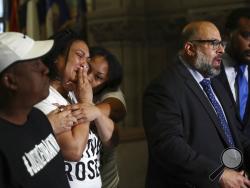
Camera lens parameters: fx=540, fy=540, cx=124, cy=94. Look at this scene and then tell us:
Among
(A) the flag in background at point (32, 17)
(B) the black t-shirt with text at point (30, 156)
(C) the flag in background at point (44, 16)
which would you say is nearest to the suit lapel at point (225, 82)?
(B) the black t-shirt with text at point (30, 156)

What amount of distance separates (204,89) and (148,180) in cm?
57

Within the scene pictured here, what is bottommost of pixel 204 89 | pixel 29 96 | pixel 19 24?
pixel 19 24

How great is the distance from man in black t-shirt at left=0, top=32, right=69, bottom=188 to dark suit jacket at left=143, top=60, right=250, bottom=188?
2.59ft

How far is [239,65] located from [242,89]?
0.18 m

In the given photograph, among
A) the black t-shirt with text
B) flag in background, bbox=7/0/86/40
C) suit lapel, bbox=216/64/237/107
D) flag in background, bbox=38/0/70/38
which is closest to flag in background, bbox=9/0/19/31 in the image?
flag in background, bbox=7/0/86/40

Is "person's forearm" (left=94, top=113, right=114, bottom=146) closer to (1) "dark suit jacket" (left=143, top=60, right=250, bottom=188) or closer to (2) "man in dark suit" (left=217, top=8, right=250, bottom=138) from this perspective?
(1) "dark suit jacket" (left=143, top=60, right=250, bottom=188)

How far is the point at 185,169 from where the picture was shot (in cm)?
258

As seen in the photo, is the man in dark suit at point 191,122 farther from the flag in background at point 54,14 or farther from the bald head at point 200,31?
the flag in background at point 54,14

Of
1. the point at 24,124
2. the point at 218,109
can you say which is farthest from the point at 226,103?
the point at 24,124

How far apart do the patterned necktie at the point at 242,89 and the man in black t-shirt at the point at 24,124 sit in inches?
59.6

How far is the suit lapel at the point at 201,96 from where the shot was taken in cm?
272

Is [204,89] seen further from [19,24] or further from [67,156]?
[19,24]

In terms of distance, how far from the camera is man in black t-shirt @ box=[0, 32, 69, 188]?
170 centimetres

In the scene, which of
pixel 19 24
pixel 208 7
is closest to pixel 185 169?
pixel 208 7
